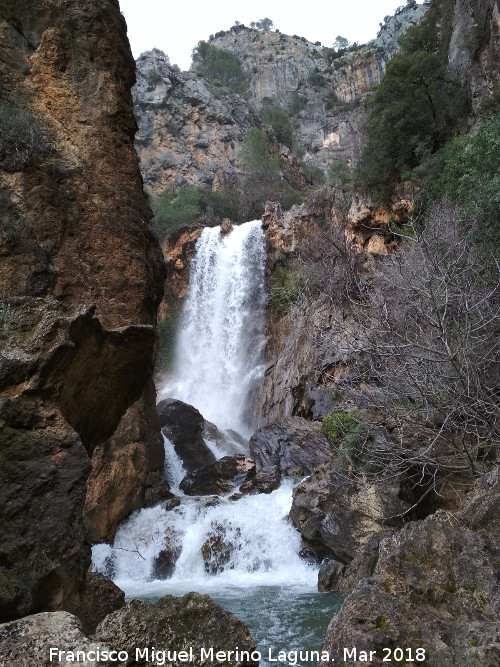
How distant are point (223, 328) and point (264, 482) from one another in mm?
13318

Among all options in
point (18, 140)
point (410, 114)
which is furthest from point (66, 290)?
Answer: point (410, 114)

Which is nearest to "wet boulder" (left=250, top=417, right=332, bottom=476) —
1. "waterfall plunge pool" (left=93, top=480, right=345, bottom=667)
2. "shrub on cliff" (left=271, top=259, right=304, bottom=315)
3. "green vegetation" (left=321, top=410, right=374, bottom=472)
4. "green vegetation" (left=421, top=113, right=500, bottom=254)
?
"green vegetation" (left=321, top=410, right=374, bottom=472)

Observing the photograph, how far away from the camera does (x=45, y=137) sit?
871 centimetres

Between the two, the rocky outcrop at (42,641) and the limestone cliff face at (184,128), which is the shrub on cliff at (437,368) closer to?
the rocky outcrop at (42,641)

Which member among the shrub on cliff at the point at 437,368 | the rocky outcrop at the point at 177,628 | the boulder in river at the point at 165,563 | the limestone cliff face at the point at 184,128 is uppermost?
the limestone cliff face at the point at 184,128

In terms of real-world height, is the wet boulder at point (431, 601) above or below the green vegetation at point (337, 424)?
below

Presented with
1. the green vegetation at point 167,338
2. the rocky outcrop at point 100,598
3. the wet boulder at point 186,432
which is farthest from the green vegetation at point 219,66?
the rocky outcrop at point 100,598

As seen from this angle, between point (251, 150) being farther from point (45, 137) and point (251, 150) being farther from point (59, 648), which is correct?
point (59, 648)

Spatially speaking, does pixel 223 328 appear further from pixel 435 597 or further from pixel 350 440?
pixel 435 597

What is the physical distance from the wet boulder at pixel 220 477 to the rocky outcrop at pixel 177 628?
1140cm

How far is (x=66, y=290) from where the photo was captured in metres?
8.73

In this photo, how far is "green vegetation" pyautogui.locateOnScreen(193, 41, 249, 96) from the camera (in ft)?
180

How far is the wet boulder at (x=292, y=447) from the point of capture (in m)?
14.3

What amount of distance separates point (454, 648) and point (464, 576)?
75 cm
